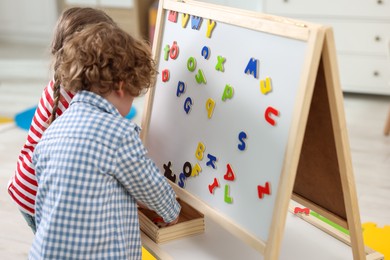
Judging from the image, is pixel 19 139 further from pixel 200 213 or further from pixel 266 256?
pixel 266 256

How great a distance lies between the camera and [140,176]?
1.33 meters

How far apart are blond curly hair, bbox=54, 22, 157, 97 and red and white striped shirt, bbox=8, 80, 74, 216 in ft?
0.56

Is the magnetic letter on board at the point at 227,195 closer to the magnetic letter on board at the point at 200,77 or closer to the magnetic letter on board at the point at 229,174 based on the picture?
the magnetic letter on board at the point at 229,174

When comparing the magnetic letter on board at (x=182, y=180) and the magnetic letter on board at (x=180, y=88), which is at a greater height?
the magnetic letter on board at (x=180, y=88)

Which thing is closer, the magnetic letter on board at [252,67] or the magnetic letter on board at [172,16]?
the magnetic letter on board at [252,67]

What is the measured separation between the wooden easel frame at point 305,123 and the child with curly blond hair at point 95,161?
0.25 metres

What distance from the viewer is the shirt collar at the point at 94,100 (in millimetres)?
1352

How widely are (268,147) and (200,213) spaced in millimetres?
443

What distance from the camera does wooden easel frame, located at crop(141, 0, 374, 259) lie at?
119cm

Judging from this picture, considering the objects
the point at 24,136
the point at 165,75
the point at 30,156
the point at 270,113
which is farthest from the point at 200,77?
the point at 24,136

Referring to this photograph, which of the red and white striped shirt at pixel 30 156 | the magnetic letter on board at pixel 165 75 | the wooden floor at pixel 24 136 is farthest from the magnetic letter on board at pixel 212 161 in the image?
the wooden floor at pixel 24 136

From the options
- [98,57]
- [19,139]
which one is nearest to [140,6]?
[19,139]

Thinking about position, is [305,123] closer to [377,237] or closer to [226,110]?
[226,110]

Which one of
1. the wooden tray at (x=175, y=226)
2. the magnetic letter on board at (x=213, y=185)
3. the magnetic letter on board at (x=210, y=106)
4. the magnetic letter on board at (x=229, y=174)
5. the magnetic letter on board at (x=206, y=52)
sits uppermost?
the magnetic letter on board at (x=206, y=52)
